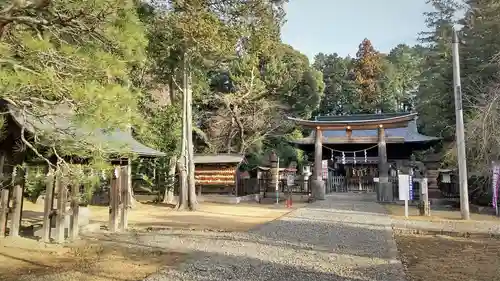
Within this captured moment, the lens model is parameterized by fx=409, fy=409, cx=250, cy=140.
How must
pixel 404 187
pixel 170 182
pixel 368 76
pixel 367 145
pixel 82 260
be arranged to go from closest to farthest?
1. pixel 82 260
2. pixel 404 187
3. pixel 170 182
4. pixel 367 145
5. pixel 368 76

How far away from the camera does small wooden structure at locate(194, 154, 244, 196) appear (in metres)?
21.4

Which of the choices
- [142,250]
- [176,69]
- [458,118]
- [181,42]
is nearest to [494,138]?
[458,118]

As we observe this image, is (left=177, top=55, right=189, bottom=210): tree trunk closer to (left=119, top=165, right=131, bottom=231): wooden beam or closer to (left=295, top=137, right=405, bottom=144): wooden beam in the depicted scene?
(left=119, top=165, right=131, bottom=231): wooden beam

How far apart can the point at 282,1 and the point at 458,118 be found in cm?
712

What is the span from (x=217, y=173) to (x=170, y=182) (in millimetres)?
3017

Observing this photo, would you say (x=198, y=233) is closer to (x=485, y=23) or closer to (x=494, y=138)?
(x=494, y=138)

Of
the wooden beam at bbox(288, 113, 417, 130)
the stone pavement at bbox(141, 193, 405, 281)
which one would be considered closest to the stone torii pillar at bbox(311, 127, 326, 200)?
the wooden beam at bbox(288, 113, 417, 130)

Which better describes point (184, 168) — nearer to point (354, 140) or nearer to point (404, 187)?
point (404, 187)

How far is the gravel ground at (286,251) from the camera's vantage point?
5402 millimetres

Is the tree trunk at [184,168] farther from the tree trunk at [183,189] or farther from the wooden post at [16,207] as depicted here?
the wooden post at [16,207]

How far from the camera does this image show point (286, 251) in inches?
280

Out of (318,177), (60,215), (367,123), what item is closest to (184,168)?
(318,177)

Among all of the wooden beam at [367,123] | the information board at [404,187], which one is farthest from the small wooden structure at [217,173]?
the information board at [404,187]

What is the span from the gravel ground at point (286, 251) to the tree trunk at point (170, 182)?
9451 mm
